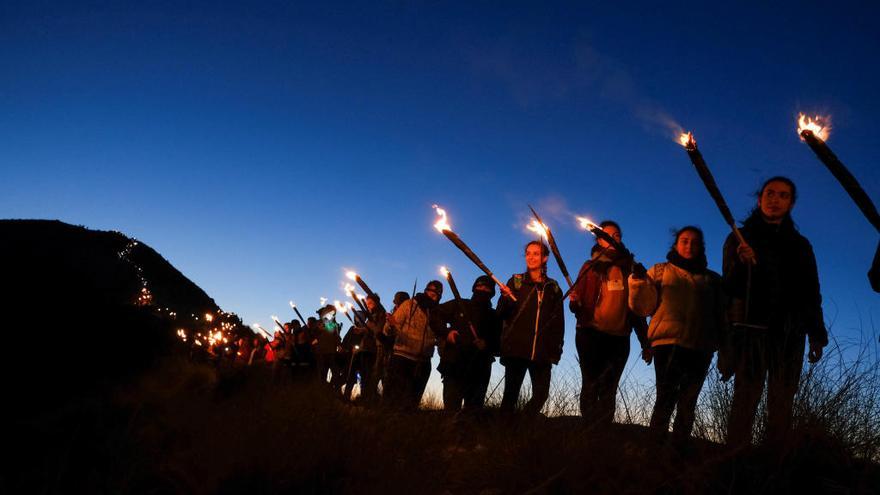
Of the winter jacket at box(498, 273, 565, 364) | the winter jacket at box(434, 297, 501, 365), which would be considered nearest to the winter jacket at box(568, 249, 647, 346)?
the winter jacket at box(498, 273, 565, 364)

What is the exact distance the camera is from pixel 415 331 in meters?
6.43

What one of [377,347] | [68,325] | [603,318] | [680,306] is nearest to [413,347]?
[377,347]

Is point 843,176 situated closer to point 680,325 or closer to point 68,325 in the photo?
point 680,325

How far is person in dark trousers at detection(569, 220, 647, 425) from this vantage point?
167 inches

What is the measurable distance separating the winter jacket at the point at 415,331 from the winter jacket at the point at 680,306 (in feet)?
9.15

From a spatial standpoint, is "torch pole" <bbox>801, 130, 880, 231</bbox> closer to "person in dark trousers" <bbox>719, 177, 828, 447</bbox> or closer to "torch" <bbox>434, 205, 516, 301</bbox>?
"person in dark trousers" <bbox>719, 177, 828, 447</bbox>

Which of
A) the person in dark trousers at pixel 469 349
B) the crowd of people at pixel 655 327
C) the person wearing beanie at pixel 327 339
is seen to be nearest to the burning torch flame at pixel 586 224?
the crowd of people at pixel 655 327

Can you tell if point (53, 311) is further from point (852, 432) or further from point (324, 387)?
point (852, 432)

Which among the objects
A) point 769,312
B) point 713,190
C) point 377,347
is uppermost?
point 713,190

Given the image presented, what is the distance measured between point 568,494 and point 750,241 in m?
1.88

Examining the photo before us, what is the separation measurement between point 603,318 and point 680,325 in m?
0.75

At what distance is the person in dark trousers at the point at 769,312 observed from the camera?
2994 millimetres

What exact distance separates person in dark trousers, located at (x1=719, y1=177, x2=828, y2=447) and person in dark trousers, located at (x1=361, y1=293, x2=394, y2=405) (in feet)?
10.1

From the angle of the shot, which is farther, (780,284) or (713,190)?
(780,284)
